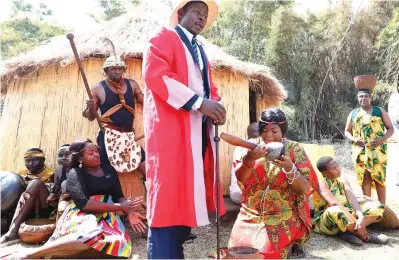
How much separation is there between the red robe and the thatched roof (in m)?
2.65

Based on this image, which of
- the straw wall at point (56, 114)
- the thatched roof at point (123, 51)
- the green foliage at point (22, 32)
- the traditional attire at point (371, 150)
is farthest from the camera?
the green foliage at point (22, 32)

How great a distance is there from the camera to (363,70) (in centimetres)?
1625

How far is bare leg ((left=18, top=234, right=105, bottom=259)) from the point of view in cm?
334

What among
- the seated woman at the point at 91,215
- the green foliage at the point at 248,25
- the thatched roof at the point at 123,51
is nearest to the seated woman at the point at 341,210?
the thatched roof at the point at 123,51

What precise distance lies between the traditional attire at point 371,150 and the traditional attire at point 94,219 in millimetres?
3569

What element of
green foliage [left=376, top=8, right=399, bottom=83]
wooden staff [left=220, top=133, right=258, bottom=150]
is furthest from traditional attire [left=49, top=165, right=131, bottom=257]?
green foliage [left=376, top=8, right=399, bottom=83]

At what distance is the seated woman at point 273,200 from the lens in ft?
9.18

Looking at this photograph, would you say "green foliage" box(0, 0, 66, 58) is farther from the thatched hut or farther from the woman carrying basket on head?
the woman carrying basket on head

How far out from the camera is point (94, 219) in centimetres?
352

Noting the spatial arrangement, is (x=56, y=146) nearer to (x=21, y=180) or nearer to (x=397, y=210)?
(x=21, y=180)

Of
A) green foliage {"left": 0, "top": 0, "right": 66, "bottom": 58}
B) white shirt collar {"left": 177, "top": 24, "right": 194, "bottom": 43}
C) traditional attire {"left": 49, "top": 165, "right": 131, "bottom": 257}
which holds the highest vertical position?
green foliage {"left": 0, "top": 0, "right": 66, "bottom": 58}

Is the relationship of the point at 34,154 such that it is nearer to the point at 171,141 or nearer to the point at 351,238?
the point at 171,141

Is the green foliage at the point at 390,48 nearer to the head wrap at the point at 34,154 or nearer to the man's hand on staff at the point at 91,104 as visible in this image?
the man's hand on staff at the point at 91,104

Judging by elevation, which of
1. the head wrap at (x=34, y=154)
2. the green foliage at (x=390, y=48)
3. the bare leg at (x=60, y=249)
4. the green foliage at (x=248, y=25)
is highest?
the green foliage at (x=248, y=25)
